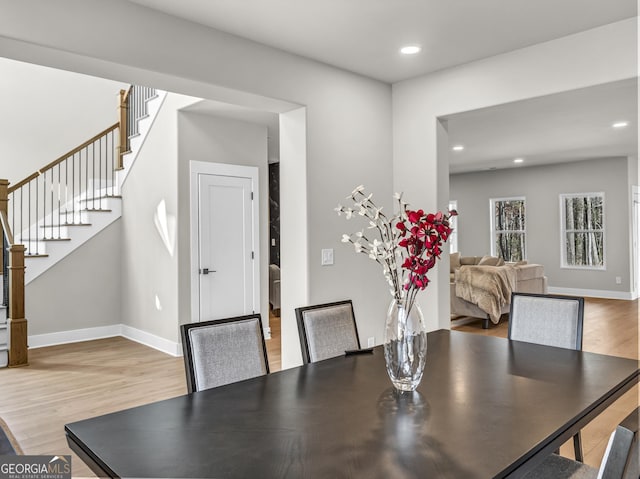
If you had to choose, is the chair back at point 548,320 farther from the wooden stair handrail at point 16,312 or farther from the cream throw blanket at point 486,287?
the wooden stair handrail at point 16,312

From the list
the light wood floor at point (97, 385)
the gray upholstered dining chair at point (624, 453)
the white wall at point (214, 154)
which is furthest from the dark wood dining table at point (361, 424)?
the white wall at point (214, 154)

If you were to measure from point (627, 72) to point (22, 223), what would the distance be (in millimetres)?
6935

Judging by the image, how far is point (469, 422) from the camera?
56.1 inches

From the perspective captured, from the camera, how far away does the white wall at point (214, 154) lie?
5125 millimetres

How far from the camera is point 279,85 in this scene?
346 cm

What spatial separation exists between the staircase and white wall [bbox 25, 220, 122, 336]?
112mm

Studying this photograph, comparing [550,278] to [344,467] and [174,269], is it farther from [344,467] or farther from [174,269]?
[344,467]

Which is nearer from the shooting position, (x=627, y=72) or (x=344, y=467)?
(x=344, y=467)

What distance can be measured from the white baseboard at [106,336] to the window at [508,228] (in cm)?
780

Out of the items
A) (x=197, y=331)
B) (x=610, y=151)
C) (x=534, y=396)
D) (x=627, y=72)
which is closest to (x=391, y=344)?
(x=534, y=396)

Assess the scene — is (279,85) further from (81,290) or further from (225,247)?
(81,290)

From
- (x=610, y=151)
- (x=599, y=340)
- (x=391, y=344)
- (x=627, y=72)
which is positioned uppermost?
(x=610, y=151)

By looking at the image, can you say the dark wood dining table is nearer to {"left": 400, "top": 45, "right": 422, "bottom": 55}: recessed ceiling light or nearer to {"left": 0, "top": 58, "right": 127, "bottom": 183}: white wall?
{"left": 400, "top": 45, "right": 422, "bottom": 55}: recessed ceiling light

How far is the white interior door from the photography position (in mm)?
5293
